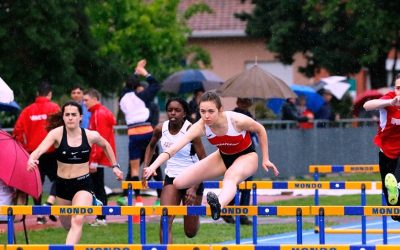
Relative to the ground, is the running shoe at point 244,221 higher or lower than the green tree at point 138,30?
lower

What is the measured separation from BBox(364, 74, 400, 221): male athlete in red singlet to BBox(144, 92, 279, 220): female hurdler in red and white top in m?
1.19

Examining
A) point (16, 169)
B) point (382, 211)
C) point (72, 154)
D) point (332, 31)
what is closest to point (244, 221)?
point (72, 154)

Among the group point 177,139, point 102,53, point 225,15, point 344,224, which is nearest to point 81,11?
point 102,53

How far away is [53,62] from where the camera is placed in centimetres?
2738

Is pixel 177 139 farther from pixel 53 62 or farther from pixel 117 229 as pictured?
pixel 53 62

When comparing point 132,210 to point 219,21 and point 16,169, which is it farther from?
point 219,21

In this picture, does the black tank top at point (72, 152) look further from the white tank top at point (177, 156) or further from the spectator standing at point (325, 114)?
the spectator standing at point (325, 114)

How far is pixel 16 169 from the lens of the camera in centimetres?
1363

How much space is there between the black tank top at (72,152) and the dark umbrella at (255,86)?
299 inches

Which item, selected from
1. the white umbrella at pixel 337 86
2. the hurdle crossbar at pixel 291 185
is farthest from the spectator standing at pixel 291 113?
the hurdle crossbar at pixel 291 185

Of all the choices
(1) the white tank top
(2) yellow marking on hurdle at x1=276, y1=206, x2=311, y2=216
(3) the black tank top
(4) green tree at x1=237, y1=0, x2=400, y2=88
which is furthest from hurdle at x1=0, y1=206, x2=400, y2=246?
(4) green tree at x1=237, y1=0, x2=400, y2=88

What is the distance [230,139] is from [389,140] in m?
1.71

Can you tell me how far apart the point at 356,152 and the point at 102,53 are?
6.70 metres

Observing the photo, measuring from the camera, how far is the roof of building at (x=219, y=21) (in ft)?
151
